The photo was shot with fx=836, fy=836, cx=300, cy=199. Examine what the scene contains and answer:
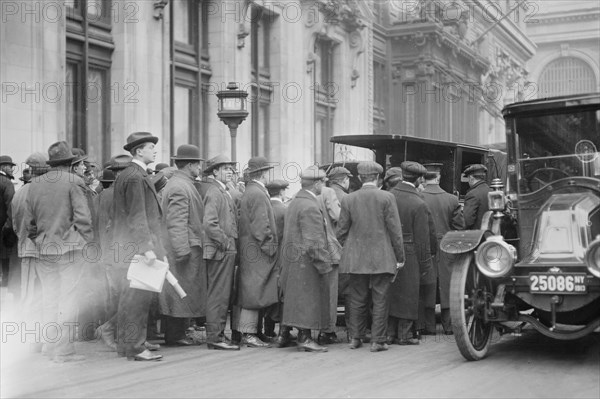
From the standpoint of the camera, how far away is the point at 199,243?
30.6 feet

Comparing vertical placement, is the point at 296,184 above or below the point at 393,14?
below

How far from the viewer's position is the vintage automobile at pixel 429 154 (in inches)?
513

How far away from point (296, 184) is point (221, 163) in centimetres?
1181

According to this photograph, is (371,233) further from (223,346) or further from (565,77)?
(565,77)

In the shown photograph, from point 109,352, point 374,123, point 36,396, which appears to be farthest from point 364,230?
point 374,123

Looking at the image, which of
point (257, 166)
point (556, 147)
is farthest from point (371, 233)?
point (556, 147)

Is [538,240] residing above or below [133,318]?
above

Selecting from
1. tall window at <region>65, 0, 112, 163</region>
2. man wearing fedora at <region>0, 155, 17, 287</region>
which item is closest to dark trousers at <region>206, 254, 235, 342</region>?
man wearing fedora at <region>0, 155, 17, 287</region>

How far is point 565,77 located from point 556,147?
56.4 meters

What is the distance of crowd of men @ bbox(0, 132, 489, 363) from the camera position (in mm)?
8391

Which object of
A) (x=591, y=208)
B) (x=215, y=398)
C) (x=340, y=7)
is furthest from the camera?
(x=340, y=7)

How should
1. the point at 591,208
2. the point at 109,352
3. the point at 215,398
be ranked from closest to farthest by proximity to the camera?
1. the point at 215,398
2. the point at 591,208
3. the point at 109,352

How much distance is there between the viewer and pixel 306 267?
29.8 feet

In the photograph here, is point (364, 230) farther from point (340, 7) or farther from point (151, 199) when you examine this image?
point (340, 7)
